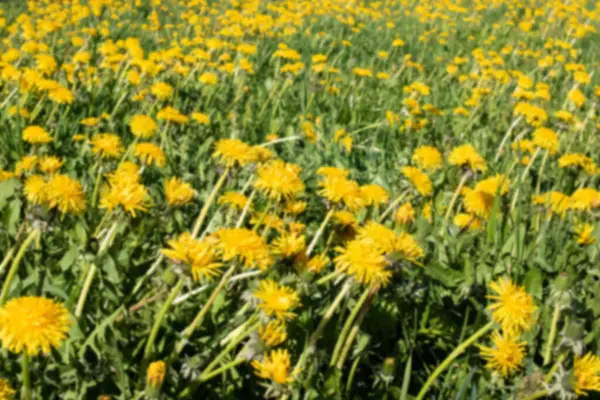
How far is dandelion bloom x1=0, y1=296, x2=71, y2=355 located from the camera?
3.37 feet

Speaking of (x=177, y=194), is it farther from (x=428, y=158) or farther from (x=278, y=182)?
(x=428, y=158)

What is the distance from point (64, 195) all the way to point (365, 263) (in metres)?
0.64

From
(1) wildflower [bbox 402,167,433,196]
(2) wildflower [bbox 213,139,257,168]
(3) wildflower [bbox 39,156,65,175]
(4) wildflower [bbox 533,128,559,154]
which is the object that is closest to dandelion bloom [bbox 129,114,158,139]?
(3) wildflower [bbox 39,156,65,175]

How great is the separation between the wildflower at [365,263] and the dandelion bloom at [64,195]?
1.89 ft

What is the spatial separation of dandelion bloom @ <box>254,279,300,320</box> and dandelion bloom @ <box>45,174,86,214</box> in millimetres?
436

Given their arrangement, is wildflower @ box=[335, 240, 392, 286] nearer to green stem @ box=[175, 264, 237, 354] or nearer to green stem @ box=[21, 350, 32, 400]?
green stem @ box=[175, 264, 237, 354]

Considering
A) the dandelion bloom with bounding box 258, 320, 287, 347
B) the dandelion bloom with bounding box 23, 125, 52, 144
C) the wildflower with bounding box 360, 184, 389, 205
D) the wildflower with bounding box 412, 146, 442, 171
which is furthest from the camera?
the wildflower with bounding box 412, 146, 442, 171

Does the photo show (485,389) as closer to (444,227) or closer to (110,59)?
(444,227)

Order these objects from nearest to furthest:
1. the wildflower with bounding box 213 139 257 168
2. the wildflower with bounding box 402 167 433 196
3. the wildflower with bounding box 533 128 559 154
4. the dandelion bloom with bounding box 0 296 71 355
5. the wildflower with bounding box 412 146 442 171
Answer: the dandelion bloom with bounding box 0 296 71 355
the wildflower with bounding box 213 139 257 168
the wildflower with bounding box 402 167 433 196
the wildflower with bounding box 412 146 442 171
the wildflower with bounding box 533 128 559 154

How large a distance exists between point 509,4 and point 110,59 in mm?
7543

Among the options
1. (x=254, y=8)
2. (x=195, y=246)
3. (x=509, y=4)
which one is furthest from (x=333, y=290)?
(x=509, y=4)

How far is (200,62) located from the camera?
4.00 meters

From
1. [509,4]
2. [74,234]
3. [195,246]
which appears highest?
[195,246]

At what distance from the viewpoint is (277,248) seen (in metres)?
1.46
